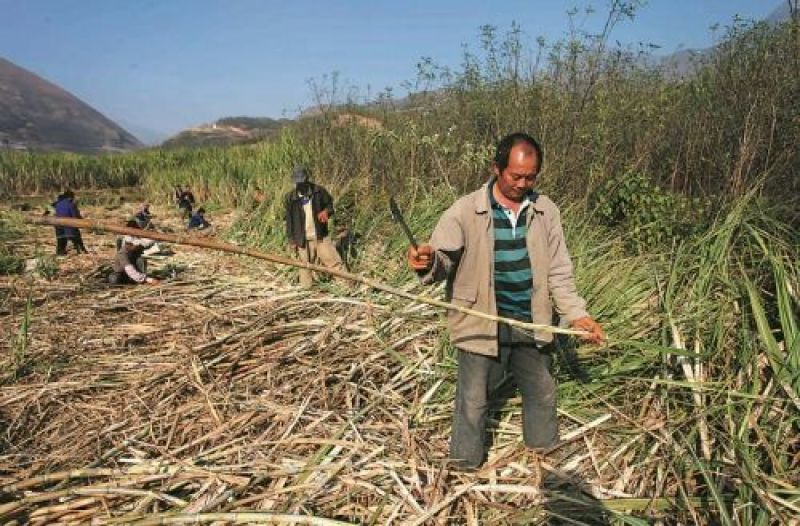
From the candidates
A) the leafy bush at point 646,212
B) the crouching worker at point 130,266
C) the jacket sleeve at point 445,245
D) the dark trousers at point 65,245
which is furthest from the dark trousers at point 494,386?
the dark trousers at point 65,245

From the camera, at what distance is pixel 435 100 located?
6824mm

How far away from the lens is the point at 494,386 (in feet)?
8.39

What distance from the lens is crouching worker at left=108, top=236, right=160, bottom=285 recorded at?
585 cm

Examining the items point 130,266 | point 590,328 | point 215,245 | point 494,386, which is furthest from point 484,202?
point 130,266

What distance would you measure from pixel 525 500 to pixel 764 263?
1.74 metres

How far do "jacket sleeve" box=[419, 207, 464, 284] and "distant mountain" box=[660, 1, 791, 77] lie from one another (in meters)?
3.99

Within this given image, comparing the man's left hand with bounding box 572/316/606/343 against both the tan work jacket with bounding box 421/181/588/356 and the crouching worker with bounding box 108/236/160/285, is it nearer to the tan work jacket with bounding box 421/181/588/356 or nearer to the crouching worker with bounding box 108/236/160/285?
the tan work jacket with bounding box 421/181/588/356

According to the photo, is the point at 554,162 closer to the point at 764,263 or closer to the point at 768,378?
the point at 764,263

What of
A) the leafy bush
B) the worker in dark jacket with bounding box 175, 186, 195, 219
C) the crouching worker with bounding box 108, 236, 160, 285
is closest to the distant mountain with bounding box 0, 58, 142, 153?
the worker in dark jacket with bounding box 175, 186, 195, 219

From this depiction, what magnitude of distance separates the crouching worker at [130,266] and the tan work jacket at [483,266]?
14.2 feet

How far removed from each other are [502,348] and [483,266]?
1.32 ft

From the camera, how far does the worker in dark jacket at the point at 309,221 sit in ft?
20.0

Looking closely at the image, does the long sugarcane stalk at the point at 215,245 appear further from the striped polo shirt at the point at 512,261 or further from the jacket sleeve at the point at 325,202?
the jacket sleeve at the point at 325,202

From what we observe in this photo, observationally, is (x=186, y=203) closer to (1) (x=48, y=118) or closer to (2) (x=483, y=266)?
(2) (x=483, y=266)
